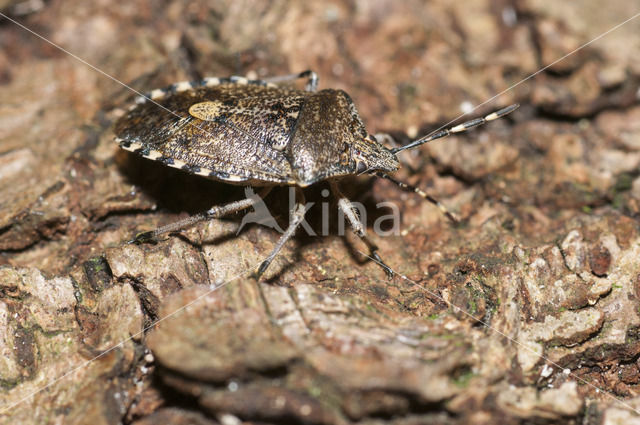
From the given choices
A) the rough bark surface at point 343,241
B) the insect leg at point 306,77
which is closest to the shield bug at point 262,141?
the rough bark surface at point 343,241

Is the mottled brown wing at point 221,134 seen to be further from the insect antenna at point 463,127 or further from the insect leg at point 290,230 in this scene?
the insect antenna at point 463,127

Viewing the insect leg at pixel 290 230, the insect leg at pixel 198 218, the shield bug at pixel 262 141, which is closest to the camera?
the insect leg at pixel 290 230

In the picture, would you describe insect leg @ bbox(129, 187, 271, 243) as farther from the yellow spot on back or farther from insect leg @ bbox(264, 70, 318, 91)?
insect leg @ bbox(264, 70, 318, 91)

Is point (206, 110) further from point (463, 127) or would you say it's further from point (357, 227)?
point (463, 127)

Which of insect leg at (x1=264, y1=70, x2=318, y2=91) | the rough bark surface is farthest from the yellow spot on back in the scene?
insect leg at (x1=264, y1=70, x2=318, y2=91)

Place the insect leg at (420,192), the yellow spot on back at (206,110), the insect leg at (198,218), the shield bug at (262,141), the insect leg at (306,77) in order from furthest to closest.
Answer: the insect leg at (306,77) → the insect leg at (420,192) → the yellow spot on back at (206,110) → the shield bug at (262,141) → the insect leg at (198,218)

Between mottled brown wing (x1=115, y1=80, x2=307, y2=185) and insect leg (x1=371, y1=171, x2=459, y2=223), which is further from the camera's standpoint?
insect leg (x1=371, y1=171, x2=459, y2=223)

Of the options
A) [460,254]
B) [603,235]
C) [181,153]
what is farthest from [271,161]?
[603,235]

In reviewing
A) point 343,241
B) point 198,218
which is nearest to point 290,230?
point 343,241

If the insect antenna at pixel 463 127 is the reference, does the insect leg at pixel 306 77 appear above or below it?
above
